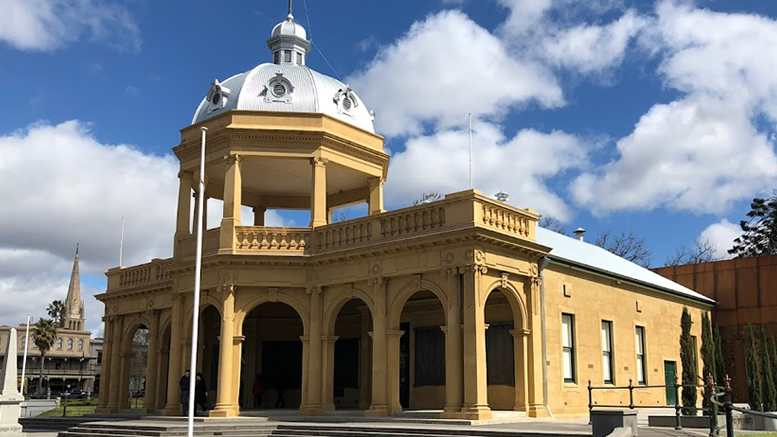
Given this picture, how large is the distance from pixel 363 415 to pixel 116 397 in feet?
45.8

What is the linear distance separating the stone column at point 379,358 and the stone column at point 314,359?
2276 millimetres

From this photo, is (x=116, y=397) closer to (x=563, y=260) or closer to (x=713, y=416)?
(x=563, y=260)

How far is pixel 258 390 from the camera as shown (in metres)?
29.2

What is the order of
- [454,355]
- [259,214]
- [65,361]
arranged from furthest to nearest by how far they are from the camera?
[65,361], [259,214], [454,355]

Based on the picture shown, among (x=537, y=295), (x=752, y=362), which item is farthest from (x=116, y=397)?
(x=752, y=362)

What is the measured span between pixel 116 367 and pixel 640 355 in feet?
67.6

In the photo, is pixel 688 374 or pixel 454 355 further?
pixel 454 355

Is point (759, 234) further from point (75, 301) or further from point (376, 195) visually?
point (75, 301)

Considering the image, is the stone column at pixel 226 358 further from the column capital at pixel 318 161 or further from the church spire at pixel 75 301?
the church spire at pixel 75 301

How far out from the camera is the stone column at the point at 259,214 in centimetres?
3212

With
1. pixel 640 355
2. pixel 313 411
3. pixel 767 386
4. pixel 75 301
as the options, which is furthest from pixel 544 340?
pixel 75 301

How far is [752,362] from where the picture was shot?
22375 mm

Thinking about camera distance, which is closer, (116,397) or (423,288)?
(423,288)

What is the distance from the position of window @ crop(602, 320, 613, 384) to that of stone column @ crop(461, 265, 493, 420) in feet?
23.9
